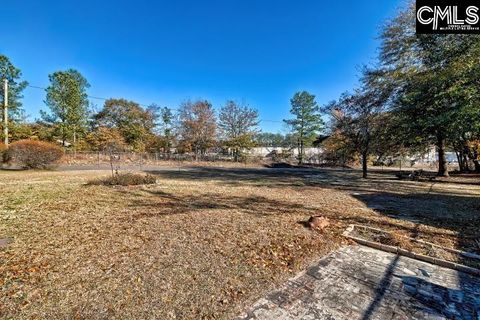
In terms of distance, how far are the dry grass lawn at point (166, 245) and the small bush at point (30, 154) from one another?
9.03 metres

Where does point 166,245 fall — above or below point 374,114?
below

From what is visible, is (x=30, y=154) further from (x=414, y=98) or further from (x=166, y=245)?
(x=414, y=98)

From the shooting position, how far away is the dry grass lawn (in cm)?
231

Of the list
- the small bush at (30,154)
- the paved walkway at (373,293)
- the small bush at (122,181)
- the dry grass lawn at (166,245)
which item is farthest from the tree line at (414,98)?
the small bush at (30,154)

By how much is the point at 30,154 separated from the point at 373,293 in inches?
714

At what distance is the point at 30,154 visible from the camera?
559 inches

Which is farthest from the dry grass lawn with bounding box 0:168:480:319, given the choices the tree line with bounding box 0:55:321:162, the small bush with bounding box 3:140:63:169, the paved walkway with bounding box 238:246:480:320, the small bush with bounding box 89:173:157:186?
the tree line with bounding box 0:55:321:162

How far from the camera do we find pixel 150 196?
7277 mm

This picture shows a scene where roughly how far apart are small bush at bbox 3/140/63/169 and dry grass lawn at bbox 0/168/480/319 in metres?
9.03

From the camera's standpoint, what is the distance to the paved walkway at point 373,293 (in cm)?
225

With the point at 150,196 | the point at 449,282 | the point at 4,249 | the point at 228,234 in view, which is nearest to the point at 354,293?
the point at 449,282

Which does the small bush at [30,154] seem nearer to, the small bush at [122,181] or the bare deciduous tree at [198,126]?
the small bush at [122,181]

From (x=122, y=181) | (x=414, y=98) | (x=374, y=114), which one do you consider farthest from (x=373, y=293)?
(x=374, y=114)

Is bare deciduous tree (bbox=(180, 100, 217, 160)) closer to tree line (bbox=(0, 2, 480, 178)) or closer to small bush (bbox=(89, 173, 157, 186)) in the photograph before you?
tree line (bbox=(0, 2, 480, 178))
